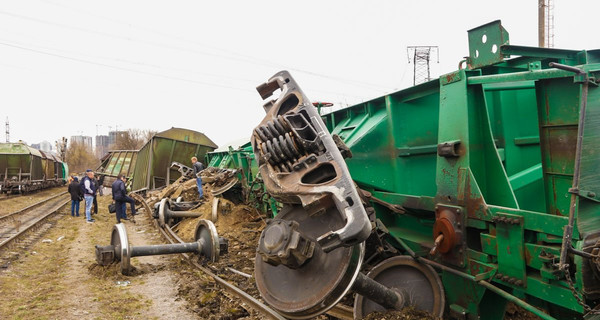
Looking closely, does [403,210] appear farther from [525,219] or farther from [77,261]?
[77,261]

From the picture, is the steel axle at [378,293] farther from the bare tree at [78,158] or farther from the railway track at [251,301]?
the bare tree at [78,158]

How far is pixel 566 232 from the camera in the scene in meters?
2.17

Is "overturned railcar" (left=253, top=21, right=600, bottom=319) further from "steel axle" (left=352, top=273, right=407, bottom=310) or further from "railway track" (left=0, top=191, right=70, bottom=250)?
"railway track" (left=0, top=191, right=70, bottom=250)

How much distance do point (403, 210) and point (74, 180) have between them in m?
12.2

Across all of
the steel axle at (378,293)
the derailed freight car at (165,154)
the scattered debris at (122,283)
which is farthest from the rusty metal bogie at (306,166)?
the derailed freight car at (165,154)

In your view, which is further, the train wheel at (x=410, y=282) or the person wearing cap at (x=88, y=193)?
the person wearing cap at (x=88, y=193)

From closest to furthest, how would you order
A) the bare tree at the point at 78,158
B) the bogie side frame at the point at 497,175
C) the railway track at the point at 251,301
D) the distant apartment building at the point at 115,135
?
the bogie side frame at the point at 497,175, the railway track at the point at 251,301, the distant apartment building at the point at 115,135, the bare tree at the point at 78,158

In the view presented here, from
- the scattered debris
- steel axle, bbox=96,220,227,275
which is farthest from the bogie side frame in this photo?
the scattered debris

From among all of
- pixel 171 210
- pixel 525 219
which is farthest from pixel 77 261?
pixel 525 219

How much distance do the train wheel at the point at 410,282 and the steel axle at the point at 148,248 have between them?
3.00m

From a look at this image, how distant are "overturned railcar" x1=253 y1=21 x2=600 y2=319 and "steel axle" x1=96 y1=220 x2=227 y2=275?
277cm

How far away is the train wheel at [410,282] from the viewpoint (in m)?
3.37

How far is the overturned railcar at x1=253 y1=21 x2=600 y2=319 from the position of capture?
7.89ft

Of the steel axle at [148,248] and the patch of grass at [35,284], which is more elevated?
the steel axle at [148,248]
